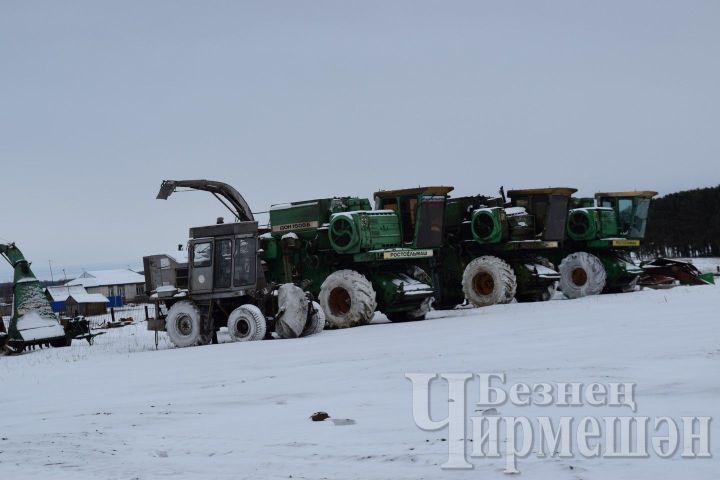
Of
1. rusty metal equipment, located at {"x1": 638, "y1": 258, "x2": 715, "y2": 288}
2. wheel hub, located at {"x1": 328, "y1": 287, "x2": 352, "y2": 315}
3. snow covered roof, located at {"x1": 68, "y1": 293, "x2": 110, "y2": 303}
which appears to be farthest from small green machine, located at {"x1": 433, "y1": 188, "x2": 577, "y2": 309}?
snow covered roof, located at {"x1": 68, "y1": 293, "x2": 110, "y2": 303}

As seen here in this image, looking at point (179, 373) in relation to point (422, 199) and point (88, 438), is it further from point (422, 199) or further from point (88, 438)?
point (422, 199)

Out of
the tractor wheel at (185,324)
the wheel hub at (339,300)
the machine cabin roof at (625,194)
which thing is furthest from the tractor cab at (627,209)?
the tractor wheel at (185,324)

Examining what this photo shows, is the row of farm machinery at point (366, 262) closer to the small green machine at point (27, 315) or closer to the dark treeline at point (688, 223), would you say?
the small green machine at point (27, 315)

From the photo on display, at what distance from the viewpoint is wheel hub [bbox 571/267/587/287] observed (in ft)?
82.4

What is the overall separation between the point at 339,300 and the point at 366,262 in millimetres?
1352

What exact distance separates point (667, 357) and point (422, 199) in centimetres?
1241

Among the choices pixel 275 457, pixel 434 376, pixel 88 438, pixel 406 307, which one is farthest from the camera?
pixel 406 307

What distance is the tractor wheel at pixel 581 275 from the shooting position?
81.6 feet

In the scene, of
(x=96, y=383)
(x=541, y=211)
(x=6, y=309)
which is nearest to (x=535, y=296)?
(x=541, y=211)

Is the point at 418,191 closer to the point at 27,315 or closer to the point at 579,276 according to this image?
the point at 579,276

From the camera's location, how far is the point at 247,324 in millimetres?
17391

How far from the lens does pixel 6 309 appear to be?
79812 mm

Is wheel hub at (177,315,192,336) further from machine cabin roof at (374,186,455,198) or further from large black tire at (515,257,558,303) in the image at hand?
large black tire at (515,257,558,303)

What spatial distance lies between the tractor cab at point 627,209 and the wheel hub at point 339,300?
1120cm
